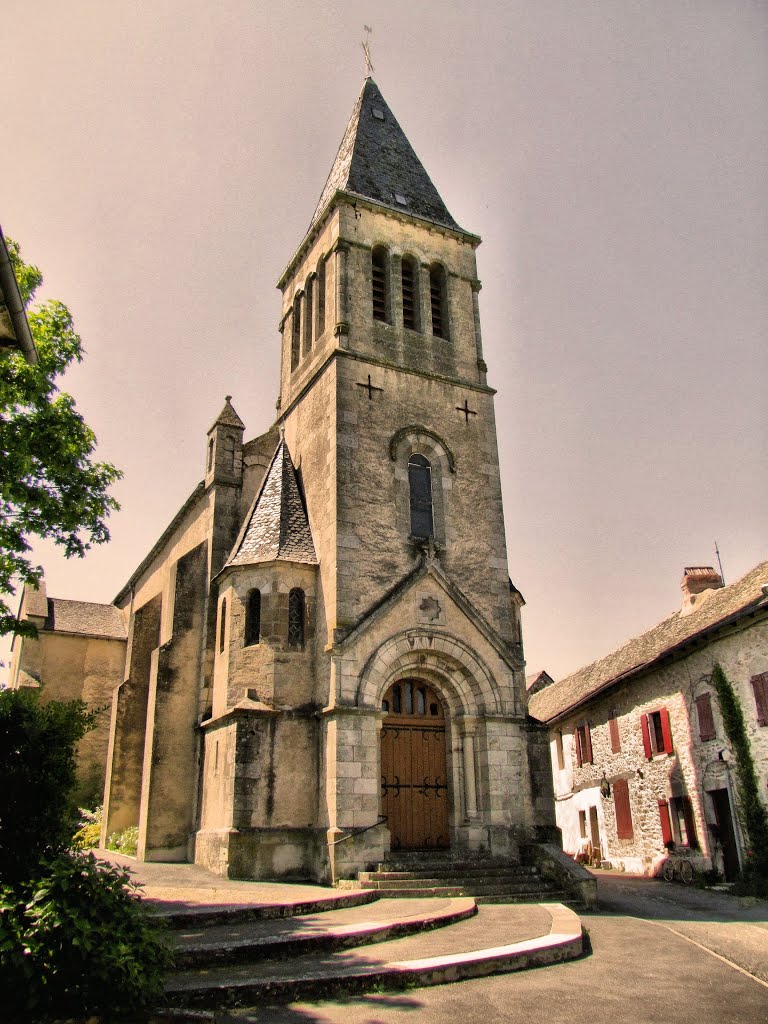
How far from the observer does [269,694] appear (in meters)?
16.2

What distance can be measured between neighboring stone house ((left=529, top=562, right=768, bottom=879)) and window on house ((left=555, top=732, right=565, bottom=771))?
1.44 ft

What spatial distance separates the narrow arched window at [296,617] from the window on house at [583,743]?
15.1 metres

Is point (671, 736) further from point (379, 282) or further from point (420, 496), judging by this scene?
point (379, 282)

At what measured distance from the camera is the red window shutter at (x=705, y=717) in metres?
20.0

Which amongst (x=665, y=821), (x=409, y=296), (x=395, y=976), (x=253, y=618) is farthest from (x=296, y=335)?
(x=395, y=976)

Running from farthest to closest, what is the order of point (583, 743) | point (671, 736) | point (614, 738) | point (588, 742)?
point (583, 743) < point (588, 742) < point (614, 738) < point (671, 736)

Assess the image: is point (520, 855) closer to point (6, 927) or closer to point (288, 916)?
point (288, 916)

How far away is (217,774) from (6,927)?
1060 cm

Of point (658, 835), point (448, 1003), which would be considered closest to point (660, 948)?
point (448, 1003)

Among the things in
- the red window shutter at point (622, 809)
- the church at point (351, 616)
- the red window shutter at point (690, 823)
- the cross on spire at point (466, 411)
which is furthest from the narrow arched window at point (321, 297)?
the red window shutter at point (622, 809)

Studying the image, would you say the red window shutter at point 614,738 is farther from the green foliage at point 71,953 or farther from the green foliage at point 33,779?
the green foliage at point 71,953

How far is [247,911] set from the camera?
10.5 m

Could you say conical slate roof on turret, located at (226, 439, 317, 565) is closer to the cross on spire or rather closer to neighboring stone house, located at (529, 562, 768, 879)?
the cross on spire

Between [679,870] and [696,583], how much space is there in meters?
9.42
